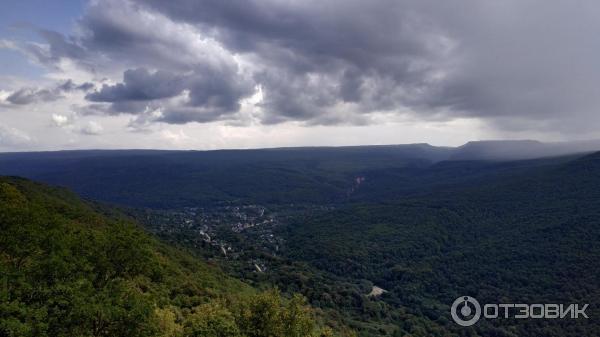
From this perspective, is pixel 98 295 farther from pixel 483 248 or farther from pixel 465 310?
pixel 483 248

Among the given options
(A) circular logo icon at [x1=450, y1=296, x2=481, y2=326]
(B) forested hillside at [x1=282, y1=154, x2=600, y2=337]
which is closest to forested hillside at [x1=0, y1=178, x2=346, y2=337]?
(B) forested hillside at [x1=282, y1=154, x2=600, y2=337]

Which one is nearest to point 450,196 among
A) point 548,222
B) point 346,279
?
point 548,222

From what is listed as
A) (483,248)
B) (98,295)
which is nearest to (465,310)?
(483,248)

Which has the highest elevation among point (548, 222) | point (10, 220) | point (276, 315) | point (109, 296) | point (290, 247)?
point (10, 220)

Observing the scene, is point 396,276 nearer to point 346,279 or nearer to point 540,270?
point 346,279

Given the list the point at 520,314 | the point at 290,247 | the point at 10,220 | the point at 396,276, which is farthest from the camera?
the point at 290,247

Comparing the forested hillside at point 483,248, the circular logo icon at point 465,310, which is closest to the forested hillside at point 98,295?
the forested hillside at point 483,248
